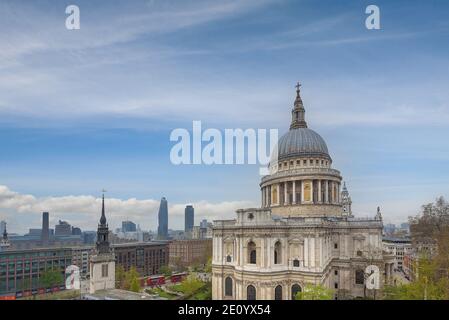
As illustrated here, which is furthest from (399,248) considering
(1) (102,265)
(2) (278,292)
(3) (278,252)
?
(1) (102,265)

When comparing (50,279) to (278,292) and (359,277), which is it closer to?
(278,292)

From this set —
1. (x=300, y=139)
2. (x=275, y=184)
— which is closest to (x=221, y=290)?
(x=275, y=184)

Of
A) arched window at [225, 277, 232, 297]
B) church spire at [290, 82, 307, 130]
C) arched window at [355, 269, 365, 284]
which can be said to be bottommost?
arched window at [225, 277, 232, 297]

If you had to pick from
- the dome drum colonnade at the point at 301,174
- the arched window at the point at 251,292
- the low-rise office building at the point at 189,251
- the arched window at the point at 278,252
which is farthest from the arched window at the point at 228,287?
the low-rise office building at the point at 189,251

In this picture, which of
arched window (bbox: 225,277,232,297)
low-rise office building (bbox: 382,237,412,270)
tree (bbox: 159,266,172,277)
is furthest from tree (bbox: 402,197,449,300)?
tree (bbox: 159,266,172,277)

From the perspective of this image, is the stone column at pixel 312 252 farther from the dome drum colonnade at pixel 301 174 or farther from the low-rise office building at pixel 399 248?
the low-rise office building at pixel 399 248

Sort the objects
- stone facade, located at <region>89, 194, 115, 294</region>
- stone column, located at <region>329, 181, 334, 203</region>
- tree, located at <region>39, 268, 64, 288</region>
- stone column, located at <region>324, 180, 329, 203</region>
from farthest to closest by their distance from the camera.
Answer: tree, located at <region>39, 268, 64, 288</region>, stone column, located at <region>329, 181, 334, 203</region>, stone column, located at <region>324, 180, 329, 203</region>, stone facade, located at <region>89, 194, 115, 294</region>

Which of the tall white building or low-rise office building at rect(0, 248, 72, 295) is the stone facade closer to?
the tall white building

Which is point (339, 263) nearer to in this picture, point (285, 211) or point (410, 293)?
point (285, 211)
